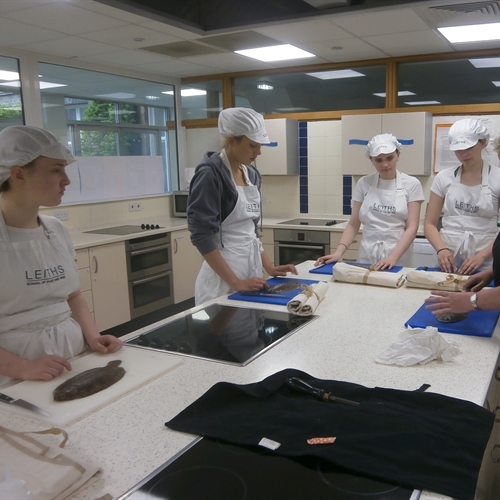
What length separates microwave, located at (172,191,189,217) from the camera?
16.9ft

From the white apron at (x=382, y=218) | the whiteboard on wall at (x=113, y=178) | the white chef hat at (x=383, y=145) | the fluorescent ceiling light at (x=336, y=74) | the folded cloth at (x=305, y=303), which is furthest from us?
the fluorescent ceiling light at (x=336, y=74)

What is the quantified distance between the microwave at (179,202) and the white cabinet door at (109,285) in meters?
1.29

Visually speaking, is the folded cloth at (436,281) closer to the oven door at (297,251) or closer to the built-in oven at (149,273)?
the oven door at (297,251)

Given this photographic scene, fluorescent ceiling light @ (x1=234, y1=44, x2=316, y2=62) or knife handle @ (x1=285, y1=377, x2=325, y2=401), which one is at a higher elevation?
fluorescent ceiling light @ (x1=234, y1=44, x2=316, y2=62)

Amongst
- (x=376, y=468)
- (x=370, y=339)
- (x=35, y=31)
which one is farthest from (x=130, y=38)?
(x=376, y=468)

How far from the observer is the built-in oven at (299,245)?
446 cm

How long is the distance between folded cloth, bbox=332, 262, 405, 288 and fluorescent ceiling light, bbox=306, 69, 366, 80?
10.0 ft

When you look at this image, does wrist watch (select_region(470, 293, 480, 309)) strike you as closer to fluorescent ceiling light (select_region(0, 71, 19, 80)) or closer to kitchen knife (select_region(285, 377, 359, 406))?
kitchen knife (select_region(285, 377, 359, 406))

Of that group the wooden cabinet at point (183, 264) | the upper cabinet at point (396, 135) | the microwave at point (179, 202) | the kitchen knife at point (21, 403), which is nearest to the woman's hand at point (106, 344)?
the kitchen knife at point (21, 403)

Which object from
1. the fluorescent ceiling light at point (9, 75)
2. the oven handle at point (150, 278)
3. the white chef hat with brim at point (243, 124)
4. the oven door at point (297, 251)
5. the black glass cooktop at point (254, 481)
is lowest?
the oven handle at point (150, 278)

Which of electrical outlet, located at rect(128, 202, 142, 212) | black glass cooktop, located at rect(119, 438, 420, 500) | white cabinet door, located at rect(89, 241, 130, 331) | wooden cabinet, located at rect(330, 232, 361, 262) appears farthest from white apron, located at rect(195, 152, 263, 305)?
electrical outlet, located at rect(128, 202, 142, 212)

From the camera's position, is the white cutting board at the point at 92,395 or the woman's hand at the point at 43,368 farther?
the woman's hand at the point at 43,368

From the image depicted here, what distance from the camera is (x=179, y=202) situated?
520 cm

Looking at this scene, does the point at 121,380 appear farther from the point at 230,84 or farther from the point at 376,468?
the point at 230,84
